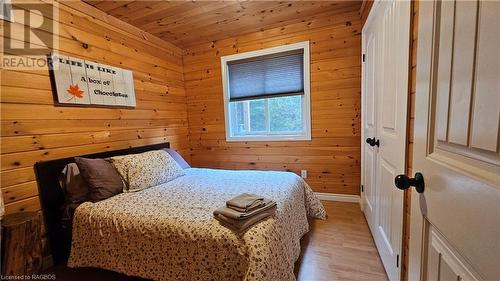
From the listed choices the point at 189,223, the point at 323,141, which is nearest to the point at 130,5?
the point at 189,223

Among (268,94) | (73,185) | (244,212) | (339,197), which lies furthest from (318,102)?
(73,185)

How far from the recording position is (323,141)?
A: 298 cm

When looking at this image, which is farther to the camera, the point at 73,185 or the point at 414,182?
the point at 73,185

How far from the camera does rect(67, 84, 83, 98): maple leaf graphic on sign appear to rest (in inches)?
82.4

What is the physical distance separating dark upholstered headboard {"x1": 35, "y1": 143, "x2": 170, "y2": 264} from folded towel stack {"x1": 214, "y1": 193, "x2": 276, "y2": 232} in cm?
152

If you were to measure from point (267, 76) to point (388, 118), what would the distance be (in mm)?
1950

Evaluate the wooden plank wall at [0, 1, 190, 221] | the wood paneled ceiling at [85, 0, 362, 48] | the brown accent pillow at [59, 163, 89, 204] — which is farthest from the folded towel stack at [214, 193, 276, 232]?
the wood paneled ceiling at [85, 0, 362, 48]

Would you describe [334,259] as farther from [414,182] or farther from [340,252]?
[414,182]

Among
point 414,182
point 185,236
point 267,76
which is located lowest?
point 185,236

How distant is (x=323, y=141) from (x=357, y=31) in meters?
1.40

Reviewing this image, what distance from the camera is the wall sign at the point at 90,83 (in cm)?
203

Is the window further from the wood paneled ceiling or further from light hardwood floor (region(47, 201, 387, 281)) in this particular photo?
light hardwood floor (region(47, 201, 387, 281))

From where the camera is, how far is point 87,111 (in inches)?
89.2

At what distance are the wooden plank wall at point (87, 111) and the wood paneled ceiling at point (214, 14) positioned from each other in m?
0.21
